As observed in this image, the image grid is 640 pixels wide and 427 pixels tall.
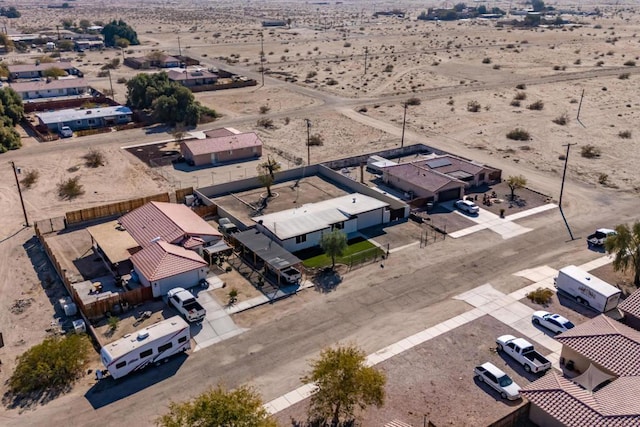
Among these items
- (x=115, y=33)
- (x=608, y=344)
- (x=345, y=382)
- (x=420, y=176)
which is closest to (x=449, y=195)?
(x=420, y=176)

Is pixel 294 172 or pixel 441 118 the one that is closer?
pixel 294 172

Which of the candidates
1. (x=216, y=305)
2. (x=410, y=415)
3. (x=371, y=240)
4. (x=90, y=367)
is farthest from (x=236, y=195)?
(x=410, y=415)

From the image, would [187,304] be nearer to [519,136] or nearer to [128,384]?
[128,384]

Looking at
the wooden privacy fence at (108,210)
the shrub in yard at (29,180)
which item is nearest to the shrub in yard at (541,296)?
the wooden privacy fence at (108,210)

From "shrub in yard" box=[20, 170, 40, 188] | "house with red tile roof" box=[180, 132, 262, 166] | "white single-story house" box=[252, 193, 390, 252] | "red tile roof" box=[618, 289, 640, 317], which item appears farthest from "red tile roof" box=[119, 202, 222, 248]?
"red tile roof" box=[618, 289, 640, 317]

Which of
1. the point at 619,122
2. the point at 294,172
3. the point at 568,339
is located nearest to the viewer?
the point at 568,339

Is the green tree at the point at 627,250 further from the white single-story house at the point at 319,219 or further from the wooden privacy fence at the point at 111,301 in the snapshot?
the wooden privacy fence at the point at 111,301

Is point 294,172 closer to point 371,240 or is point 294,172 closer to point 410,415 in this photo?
point 371,240
